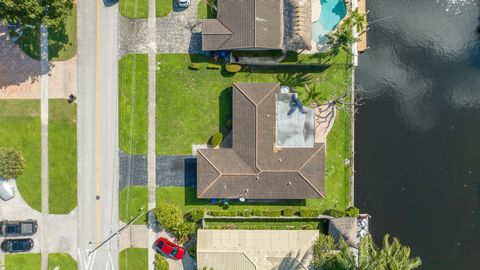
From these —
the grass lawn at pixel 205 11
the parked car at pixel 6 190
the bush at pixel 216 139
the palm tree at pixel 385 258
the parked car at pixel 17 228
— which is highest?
the grass lawn at pixel 205 11

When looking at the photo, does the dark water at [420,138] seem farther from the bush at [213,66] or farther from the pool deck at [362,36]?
the bush at [213,66]

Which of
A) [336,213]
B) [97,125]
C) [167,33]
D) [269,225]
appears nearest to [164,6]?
[167,33]

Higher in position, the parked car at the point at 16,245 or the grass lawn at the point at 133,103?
the grass lawn at the point at 133,103

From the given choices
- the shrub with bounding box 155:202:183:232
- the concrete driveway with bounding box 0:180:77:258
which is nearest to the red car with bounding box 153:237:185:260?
the shrub with bounding box 155:202:183:232

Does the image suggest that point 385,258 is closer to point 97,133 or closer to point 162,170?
point 162,170

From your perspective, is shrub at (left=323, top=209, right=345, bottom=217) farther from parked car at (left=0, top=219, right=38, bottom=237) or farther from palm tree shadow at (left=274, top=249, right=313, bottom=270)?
parked car at (left=0, top=219, right=38, bottom=237)

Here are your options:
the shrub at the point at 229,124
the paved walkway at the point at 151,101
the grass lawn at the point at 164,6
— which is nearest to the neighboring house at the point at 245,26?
the grass lawn at the point at 164,6

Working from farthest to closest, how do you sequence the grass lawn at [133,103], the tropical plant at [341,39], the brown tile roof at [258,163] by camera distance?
the grass lawn at [133,103] < the tropical plant at [341,39] < the brown tile roof at [258,163]
